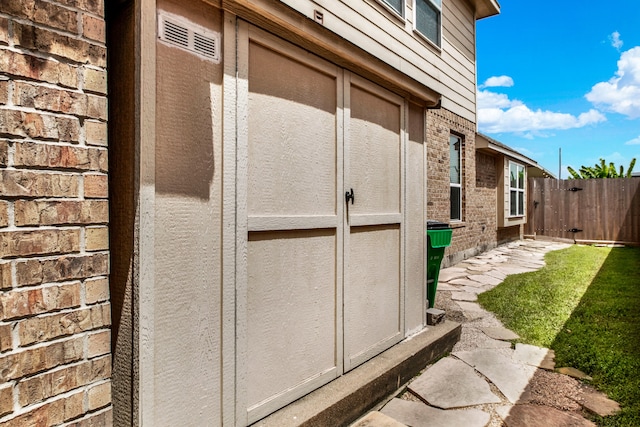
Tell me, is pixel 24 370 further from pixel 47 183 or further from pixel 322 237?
pixel 322 237

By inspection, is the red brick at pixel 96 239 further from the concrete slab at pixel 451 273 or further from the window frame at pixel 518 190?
the window frame at pixel 518 190

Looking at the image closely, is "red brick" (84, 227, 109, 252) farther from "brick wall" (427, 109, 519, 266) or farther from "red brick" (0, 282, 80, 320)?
"brick wall" (427, 109, 519, 266)

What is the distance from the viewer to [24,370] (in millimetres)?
1205

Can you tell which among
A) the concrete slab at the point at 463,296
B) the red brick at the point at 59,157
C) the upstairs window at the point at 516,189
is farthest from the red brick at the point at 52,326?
the upstairs window at the point at 516,189

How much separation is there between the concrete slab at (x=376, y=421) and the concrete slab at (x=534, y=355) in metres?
1.72

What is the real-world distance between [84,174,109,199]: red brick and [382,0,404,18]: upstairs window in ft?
12.7

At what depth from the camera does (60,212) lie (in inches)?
50.4

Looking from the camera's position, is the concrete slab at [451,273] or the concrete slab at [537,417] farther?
the concrete slab at [451,273]

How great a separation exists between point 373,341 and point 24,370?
7.32ft

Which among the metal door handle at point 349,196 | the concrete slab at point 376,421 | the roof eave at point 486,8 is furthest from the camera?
the roof eave at point 486,8

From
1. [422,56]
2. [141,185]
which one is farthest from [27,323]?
[422,56]

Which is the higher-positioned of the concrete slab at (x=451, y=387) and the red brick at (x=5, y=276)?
the red brick at (x=5, y=276)

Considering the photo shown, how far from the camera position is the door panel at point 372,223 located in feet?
8.73

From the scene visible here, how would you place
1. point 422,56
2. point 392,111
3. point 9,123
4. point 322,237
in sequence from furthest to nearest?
point 422,56, point 392,111, point 322,237, point 9,123
